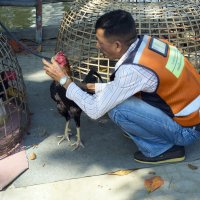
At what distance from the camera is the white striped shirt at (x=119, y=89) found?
2.44m

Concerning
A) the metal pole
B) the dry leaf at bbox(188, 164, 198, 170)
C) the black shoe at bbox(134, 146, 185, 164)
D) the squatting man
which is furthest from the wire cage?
the metal pole

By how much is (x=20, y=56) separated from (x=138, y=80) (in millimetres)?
2890

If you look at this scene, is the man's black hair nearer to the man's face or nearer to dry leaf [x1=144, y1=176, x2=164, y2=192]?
the man's face

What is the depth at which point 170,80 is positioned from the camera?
253cm

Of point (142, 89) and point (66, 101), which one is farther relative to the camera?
point (66, 101)

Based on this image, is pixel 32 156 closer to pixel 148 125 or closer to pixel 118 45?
pixel 148 125

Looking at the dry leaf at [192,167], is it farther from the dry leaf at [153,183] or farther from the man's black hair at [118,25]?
the man's black hair at [118,25]

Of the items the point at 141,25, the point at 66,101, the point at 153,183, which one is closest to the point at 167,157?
the point at 153,183

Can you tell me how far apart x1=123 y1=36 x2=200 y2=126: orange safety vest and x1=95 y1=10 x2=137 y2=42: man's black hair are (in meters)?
0.11

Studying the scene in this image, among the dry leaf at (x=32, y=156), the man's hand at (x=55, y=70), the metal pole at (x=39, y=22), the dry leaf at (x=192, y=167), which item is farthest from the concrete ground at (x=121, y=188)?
the metal pole at (x=39, y=22)

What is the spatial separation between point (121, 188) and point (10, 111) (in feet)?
3.78

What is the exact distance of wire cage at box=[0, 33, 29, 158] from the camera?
305 centimetres

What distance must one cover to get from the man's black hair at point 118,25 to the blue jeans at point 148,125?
1.44 feet

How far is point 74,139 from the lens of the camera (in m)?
3.25
